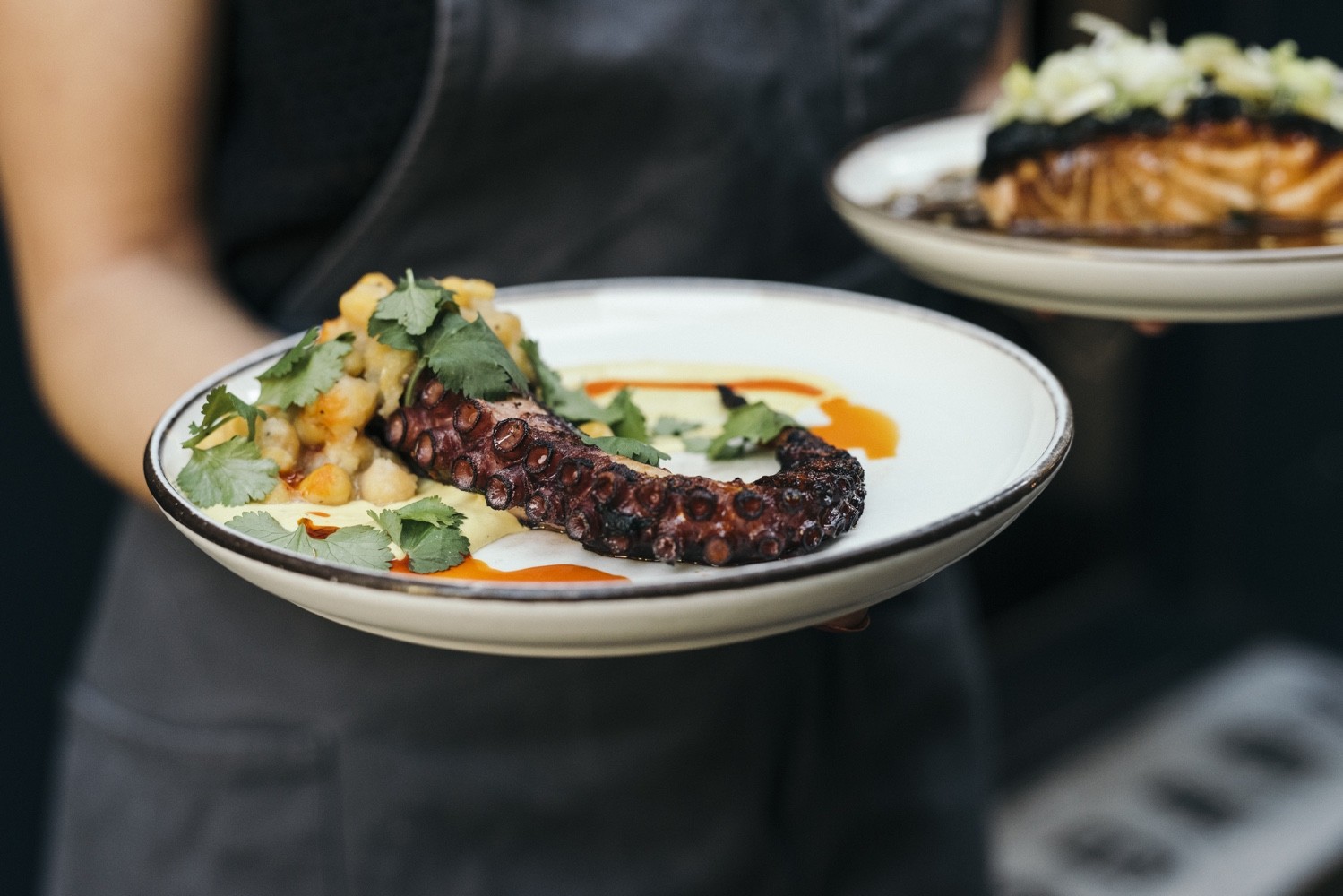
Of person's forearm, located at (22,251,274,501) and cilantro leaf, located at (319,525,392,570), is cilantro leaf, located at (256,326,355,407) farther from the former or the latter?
person's forearm, located at (22,251,274,501)

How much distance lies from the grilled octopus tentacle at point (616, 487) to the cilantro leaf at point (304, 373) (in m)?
0.08

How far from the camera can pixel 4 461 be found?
8.87ft

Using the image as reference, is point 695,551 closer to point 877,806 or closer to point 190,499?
point 190,499

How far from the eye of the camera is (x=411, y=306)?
121 centimetres

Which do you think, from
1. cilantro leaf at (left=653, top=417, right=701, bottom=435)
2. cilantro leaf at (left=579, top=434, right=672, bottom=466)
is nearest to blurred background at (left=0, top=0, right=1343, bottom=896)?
cilantro leaf at (left=653, top=417, right=701, bottom=435)

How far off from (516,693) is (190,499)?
91 cm

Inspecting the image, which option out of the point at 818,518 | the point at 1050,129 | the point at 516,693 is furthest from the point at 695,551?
the point at 1050,129

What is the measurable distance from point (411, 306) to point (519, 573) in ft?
1.02

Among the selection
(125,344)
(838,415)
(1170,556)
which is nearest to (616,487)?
(838,415)

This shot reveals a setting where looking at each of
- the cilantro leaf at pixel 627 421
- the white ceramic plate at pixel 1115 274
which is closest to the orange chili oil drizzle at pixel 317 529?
the cilantro leaf at pixel 627 421

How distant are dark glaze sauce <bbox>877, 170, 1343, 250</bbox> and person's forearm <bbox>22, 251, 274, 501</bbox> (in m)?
0.97

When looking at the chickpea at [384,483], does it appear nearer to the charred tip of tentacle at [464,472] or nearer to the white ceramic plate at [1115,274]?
the charred tip of tentacle at [464,472]

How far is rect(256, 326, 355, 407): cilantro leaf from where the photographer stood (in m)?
1.19

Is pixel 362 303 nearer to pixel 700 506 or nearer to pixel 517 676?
pixel 700 506
